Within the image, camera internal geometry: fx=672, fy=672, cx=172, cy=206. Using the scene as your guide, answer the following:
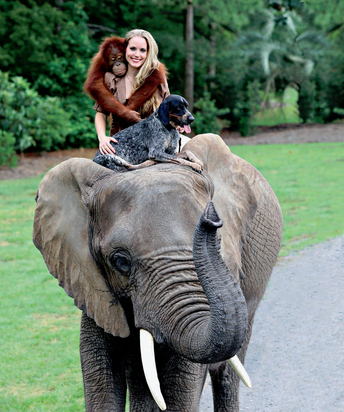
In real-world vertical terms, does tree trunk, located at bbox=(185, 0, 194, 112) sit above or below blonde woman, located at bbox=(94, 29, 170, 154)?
below

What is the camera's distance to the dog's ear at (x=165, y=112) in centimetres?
386

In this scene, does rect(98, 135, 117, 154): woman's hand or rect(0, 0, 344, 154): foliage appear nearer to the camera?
rect(98, 135, 117, 154): woman's hand

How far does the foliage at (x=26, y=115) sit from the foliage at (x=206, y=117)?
23.3 feet

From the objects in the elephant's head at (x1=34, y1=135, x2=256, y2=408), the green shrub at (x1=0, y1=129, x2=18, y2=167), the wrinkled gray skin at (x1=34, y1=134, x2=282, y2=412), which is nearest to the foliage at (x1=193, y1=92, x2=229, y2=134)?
the green shrub at (x1=0, y1=129, x2=18, y2=167)

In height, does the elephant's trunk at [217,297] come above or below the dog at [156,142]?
below

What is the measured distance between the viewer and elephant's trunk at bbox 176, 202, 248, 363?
283 cm

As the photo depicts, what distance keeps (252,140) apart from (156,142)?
23469mm

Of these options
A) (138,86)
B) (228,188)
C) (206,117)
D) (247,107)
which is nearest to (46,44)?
(206,117)

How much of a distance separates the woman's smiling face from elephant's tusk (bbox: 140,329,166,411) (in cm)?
192

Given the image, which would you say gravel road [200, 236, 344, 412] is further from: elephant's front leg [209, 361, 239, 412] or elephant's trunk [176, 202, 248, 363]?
elephant's trunk [176, 202, 248, 363]

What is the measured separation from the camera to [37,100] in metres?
20.0

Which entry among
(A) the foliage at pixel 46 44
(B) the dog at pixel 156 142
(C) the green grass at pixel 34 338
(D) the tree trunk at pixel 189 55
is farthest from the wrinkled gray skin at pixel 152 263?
(D) the tree trunk at pixel 189 55

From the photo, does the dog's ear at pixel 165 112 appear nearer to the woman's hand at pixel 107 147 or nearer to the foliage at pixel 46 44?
the woman's hand at pixel 107 147

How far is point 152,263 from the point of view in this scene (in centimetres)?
332
